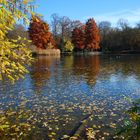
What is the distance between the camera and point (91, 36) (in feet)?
291

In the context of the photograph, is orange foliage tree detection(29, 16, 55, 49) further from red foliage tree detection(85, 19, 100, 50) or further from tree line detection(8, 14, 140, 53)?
red foliage tree detection(85, 19, 100, 50)

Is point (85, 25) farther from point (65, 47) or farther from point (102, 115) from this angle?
point (102, 115)

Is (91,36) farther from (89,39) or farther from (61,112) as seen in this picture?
(61,112)

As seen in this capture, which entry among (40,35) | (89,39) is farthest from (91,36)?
(40,35)

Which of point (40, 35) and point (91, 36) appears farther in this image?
point (91, 36)

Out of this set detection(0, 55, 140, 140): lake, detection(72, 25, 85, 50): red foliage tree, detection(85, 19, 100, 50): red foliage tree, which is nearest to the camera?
detection(0, 55, 140, 140): lake

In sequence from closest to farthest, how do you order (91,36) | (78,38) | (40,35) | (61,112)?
(61,112), (40,35), (91,36), (78,38)

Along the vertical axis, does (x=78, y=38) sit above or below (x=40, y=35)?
below

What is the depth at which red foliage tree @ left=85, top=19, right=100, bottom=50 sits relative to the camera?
8862 cm

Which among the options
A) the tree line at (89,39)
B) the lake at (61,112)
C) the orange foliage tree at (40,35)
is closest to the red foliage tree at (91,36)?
the tree line at (89,39)

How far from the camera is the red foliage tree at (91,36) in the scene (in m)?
88.6

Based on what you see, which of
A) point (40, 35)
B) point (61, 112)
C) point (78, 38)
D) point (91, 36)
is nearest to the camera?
point (61, 112)

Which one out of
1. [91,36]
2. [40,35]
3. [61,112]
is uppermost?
[40,35]

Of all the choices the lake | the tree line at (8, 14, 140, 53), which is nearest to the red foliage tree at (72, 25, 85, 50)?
the tree line at (8, 14, 140, 53)
